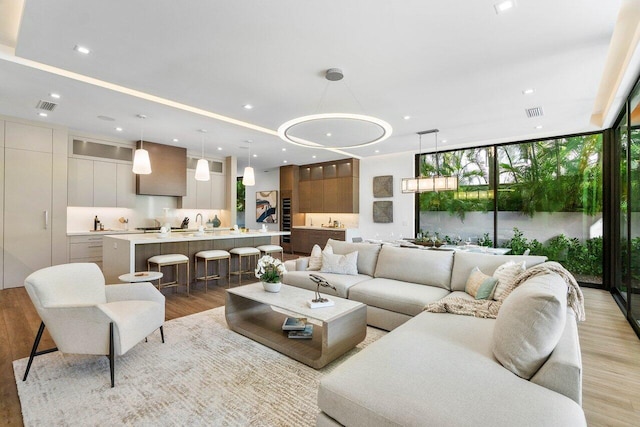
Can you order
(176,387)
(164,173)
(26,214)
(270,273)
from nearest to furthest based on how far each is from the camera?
1. (176,387)
2. (270,273)
3. (26,214)
4. (164,173)

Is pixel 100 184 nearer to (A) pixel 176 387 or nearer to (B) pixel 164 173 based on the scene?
(B) pixel 164 173

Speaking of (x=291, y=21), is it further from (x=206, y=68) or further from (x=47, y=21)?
(x=47, y=21)

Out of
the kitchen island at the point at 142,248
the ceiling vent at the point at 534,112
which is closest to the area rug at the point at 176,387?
the kitchen island at the point at 142,248

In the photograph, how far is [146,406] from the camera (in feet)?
6.68

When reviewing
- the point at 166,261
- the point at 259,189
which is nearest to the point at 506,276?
the point at 166,261

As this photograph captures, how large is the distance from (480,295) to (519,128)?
406cm

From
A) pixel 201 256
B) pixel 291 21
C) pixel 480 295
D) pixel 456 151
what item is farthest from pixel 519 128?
pixel 201 256

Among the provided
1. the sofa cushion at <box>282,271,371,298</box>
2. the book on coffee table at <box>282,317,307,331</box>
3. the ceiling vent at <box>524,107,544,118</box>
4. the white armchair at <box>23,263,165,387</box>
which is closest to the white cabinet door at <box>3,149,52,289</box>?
the white armchair at <box>23,263,165,387</box>

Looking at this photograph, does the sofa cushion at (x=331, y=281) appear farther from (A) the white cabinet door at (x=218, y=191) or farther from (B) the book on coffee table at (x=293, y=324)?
(A) the white cabinet door at (x=218, y=191)

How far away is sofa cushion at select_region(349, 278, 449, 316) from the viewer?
10.3ft

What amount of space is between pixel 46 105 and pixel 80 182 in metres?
2.02

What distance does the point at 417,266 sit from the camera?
3799 millimetres

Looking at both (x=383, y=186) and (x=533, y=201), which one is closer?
(x=533, y=201)

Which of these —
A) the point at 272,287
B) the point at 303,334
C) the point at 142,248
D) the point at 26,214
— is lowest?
the point at 303,334
